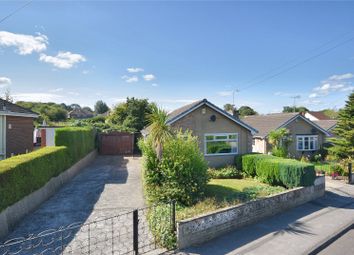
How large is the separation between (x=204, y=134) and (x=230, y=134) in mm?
2049

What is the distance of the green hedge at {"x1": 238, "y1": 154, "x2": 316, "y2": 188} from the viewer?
13.5 meters

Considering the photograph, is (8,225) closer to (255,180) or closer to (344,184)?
(255,180)

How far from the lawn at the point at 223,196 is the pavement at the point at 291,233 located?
3.34 feet

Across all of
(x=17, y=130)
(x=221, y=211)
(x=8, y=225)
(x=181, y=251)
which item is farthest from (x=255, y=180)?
(x=17, y=130)

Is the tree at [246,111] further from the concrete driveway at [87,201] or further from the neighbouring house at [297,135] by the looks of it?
the concrete driveway at [87,201]

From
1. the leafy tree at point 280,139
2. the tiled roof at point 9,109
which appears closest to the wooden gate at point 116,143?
the tiled roof at point 9,109

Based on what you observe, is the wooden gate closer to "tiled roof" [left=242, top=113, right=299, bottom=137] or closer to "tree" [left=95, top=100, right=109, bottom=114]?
"tiled roof" [left=242, top=113, right=299, bottom=137]

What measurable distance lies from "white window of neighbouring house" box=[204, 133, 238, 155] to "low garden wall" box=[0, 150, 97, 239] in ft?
30.1

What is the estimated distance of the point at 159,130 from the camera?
11766 mm

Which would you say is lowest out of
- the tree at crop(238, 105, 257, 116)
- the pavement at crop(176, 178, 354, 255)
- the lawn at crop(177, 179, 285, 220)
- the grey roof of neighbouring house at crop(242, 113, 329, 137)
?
the pavement at crop(176, 178, 354, 255)

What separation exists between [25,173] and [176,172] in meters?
5.58

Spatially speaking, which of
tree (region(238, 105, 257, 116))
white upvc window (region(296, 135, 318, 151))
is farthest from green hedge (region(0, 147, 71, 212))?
tree (region(238, 105, 257, 116))

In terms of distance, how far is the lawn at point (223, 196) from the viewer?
9.59m

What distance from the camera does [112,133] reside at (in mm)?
30422
